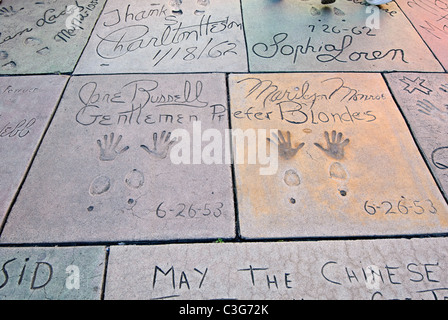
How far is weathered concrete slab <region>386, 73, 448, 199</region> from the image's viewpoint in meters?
1.90

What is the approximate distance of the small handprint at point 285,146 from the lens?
1.90m

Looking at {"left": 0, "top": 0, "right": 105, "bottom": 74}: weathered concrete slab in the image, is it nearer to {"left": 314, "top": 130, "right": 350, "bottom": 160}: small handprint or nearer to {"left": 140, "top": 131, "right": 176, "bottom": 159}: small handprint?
{"left": 140, "top": 131, "right": 176, "bottom": 159}: small handprint

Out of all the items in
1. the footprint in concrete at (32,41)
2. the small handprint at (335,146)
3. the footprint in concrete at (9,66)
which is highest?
the footprint in concrete at (32,41)

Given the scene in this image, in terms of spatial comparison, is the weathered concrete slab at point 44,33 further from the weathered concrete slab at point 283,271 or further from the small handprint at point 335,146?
the small handprint at point 335,146

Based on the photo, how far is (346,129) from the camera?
6.65 ft

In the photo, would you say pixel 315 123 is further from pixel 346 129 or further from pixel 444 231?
pixel 444 231

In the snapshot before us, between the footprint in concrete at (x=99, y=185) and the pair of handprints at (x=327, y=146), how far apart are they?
1.00 metres

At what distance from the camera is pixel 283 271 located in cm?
146

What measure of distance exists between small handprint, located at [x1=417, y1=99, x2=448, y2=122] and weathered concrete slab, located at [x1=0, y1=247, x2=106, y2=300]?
2.22 m

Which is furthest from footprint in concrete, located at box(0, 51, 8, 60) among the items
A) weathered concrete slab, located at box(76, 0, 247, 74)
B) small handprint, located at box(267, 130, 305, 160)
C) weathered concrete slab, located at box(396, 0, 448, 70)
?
weathered concrete slab, located at box(396, 0, 448, 70)

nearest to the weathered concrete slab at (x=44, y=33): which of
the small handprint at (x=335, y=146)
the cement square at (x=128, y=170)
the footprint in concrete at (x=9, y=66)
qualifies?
the footprint in concrete at (x=9, y=66)

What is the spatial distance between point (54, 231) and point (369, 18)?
308 cm

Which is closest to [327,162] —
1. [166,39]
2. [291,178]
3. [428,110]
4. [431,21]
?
[291,178]

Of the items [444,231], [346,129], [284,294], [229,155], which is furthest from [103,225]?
[444,231]
